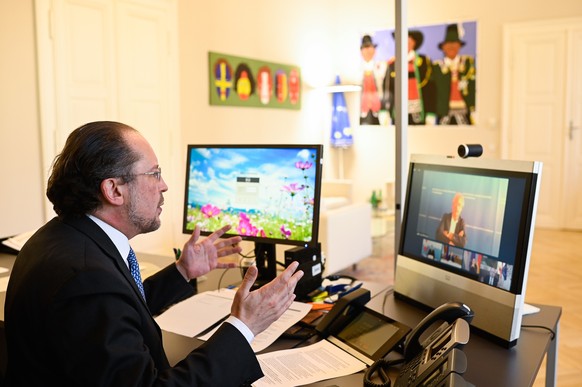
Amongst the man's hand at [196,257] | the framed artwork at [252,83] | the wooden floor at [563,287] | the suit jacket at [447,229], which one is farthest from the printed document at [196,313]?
the framed artwork at [252,83]

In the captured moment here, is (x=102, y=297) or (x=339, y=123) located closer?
(x=102, y=297)

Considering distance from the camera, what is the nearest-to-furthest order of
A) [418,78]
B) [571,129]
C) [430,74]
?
[571,129] → [430,74] → [418,78]

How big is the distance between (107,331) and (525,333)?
3.73ft

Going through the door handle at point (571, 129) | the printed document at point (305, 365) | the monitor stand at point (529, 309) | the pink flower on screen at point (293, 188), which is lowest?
the printed document at point (305, 365)

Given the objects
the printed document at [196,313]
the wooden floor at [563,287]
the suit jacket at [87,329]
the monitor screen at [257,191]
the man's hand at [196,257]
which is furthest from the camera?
the wooden floor at [563,287]

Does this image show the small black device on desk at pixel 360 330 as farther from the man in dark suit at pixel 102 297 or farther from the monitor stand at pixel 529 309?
the monitor stand at pixel 529 309

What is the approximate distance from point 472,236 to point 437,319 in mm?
343

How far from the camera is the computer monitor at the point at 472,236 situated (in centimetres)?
152

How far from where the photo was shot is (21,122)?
439cm

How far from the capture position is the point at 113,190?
4.44 feet

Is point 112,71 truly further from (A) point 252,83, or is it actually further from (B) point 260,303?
(B) point 260,303

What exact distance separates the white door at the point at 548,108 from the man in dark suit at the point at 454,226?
5.99m

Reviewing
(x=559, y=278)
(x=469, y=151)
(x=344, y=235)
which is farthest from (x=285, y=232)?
(x=559, y=278)

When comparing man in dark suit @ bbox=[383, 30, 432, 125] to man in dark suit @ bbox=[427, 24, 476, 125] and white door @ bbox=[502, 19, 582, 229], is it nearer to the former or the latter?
man in dark suit @ bbox=[427, 24, 476, 125]
